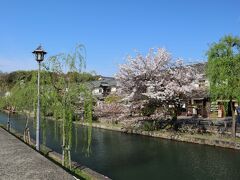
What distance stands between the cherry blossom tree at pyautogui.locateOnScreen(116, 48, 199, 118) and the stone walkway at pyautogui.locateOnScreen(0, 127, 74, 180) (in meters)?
17.3

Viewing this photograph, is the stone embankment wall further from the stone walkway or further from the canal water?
the stone walkway

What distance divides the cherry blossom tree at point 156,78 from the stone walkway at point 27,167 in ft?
56.7

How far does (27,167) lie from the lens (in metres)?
8.12

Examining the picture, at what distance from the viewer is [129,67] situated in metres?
27.4

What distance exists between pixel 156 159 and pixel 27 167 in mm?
10682

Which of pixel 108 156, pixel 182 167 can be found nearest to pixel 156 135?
pixel 108 156

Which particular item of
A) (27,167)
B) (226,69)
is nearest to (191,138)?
(226,69)

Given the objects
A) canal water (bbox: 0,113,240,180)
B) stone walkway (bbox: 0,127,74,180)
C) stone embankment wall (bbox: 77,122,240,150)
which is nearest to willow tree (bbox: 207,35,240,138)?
stone embankment wall (bbox: 77,122,240,150)

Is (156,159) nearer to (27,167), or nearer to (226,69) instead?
(226,69)

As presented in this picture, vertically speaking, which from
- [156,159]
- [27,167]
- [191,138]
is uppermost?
[27,167]

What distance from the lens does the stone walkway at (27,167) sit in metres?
7.22

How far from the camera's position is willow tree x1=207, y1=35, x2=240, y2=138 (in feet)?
69.8

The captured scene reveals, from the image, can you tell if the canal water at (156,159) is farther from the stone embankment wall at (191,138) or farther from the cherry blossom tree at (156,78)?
the cherry blossom tree at (156,78)

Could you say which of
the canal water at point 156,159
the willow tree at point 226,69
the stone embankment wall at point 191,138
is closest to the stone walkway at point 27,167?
the canal water at point 156,159
